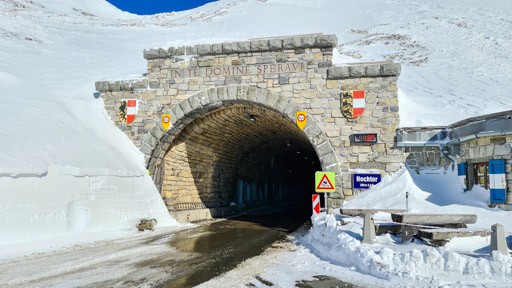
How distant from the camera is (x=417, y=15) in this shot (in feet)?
124

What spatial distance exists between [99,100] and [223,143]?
17.1ft

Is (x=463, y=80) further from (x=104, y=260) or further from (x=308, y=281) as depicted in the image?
(x=104, y=260)

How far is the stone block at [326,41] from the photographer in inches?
482

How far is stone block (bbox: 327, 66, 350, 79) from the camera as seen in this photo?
12195 mm

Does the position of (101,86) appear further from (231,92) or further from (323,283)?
(323,283)

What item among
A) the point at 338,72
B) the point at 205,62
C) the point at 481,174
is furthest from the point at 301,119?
the point at 481,174

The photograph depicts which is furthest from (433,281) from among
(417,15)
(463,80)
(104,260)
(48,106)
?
(417,15)

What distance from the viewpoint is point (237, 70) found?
43.3 feet

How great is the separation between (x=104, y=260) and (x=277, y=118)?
8973 mm

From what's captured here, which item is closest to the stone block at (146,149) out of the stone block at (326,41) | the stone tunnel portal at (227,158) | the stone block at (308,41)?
the stone tunnel portal at (227,158)

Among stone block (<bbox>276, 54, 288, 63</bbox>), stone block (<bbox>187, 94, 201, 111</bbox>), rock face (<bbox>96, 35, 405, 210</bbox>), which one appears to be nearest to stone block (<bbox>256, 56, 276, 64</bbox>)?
rock face (<bbox>96, 35, 405, 210</bbox>)

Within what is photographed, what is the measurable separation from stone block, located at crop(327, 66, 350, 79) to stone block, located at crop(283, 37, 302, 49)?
1.33m

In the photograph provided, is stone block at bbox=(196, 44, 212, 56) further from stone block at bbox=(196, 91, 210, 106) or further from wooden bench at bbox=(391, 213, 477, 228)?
wooden bench at bbox=(391, 213, 477, 228)

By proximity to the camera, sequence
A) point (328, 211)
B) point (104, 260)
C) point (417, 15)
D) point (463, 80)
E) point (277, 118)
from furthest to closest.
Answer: point (417, 15) < point (463, 80) < point (277, 118) < point (328, 211) < point (104, 260)
